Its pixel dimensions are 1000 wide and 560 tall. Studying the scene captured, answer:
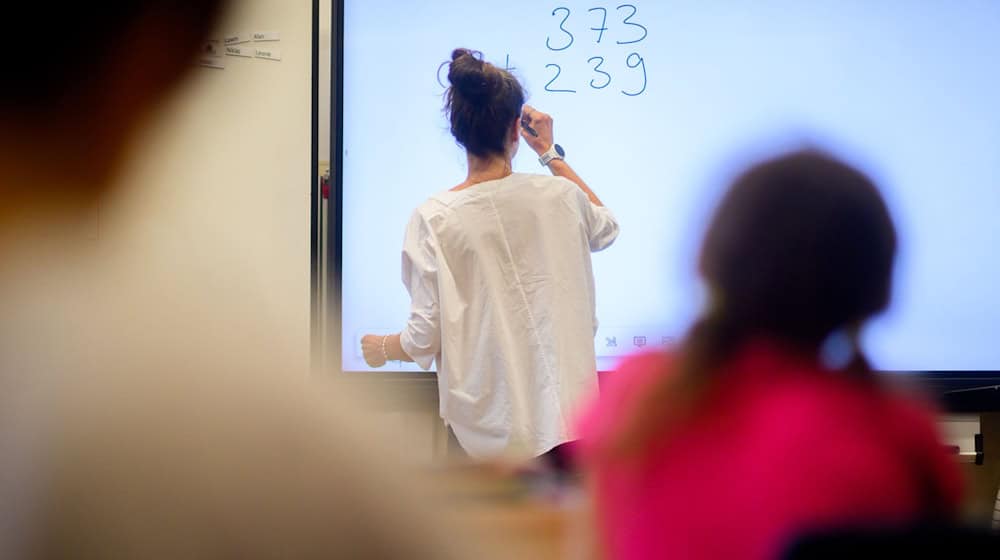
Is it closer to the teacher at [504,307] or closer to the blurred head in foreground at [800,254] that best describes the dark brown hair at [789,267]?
the blurred head in foreground at [800,254]

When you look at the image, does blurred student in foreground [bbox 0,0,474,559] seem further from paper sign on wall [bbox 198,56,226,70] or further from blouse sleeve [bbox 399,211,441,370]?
blouse sleeve [bbox 399,211,441,370]

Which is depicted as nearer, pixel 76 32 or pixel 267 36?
pixel 76 32

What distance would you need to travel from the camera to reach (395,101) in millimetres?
2178

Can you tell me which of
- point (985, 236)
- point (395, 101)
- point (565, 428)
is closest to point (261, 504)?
point (565, 428)

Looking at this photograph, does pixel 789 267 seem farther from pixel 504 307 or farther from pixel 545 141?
pixel 545 141

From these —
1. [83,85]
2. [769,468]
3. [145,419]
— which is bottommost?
[769,468]

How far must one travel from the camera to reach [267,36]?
2.23m

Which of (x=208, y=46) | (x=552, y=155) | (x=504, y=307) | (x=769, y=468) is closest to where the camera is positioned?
(x=208, y=46)

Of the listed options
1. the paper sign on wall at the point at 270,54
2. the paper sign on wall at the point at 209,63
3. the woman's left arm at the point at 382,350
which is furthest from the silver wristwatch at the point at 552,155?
the paper sign on wall at the point at 209,63

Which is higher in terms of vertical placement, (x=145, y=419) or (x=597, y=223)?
(x=597, y=223)

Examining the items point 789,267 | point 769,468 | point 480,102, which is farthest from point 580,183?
point 769,468

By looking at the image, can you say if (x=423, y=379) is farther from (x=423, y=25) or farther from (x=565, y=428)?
(x=423, y=25)

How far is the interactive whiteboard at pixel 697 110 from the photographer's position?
217 cm

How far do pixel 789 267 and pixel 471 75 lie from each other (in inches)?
55.9
